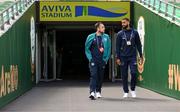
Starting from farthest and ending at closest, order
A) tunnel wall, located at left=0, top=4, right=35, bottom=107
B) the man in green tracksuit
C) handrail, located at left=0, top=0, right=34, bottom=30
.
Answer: handrail, located at left=0, top=0, right=34, bottom=30 → the man in green tracksuit → tunnel wall, located at left=0, top=4, right=35, bottom=107

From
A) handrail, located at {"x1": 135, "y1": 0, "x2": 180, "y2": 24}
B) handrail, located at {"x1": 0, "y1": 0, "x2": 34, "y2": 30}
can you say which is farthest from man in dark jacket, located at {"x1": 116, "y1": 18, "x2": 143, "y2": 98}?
handrail, located at {"x1": 0, "y1": 0, "x2": 34, "y2": 30}

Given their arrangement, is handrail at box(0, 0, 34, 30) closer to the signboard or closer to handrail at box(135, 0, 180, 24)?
the signboard

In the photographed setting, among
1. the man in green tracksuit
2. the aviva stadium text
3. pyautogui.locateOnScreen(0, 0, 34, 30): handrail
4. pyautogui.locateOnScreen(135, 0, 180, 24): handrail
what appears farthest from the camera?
the aviva stadium text

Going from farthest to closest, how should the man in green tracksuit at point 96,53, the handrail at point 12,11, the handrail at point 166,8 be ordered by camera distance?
the handrail at point 166,8
the handrail at point 12,11
the man in green tracksuit at point 96,53

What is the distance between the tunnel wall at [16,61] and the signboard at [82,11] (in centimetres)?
262

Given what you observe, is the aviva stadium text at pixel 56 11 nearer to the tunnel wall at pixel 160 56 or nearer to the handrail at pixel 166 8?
the handrail at pixel 166 8

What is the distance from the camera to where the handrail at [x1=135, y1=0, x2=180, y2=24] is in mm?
12666

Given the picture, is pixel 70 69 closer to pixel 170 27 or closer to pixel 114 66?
pixel 114 66

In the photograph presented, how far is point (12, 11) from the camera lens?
14594mm

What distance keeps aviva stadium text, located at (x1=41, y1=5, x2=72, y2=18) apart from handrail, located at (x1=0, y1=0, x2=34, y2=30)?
3.71ft

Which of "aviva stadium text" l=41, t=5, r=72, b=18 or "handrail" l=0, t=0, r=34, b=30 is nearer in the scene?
"handrail" l=0, t=0, r=34, b=30

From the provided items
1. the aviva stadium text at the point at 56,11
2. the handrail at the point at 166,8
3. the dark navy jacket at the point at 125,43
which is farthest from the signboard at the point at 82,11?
the dark navy jacket at the point at 125,43

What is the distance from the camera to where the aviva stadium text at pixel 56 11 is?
66.3 feet

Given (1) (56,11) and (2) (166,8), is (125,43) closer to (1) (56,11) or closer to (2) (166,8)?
(2) (166,8)
